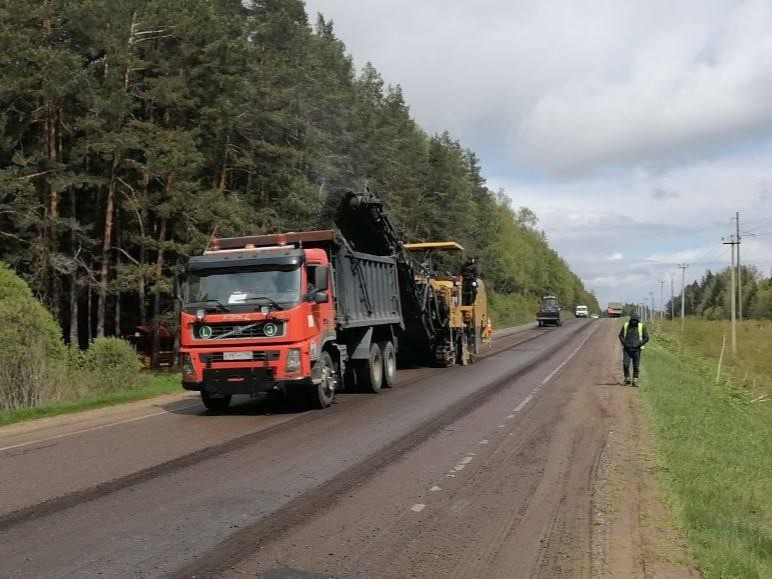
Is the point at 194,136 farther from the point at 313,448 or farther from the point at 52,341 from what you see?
the point at 313,448

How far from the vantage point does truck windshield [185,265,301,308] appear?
11789 millimetres

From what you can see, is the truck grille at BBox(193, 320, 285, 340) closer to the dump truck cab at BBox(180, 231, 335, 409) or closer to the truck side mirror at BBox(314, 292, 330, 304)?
the dump truck cab at BBox(180, 231, 335, 409)

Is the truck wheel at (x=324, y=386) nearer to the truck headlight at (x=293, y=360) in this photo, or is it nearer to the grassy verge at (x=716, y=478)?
the truck headlight at (x=293, y=360)

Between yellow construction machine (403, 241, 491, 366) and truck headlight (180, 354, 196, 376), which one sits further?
yellow construction machine (403, 241, 491, 366)

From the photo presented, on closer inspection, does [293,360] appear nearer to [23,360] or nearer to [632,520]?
[632,520]

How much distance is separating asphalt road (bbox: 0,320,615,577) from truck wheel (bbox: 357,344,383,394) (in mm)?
2235

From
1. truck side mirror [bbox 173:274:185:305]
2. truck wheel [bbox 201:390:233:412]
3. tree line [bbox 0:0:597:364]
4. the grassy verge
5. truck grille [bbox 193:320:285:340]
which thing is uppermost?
tree line [bbox 0:0:597:364]

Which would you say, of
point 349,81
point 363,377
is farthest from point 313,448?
point 349,81

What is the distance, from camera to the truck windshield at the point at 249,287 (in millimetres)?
11789

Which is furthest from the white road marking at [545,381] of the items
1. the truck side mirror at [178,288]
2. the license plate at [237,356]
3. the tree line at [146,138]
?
the tree line at [146,138]

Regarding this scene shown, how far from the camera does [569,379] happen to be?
19.0 m

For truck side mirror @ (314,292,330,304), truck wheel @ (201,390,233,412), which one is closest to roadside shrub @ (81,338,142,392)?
truck wheel @ (201,390,233,412)

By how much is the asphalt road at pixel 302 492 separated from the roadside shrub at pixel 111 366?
432 centimetres

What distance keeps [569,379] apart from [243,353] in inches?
411
